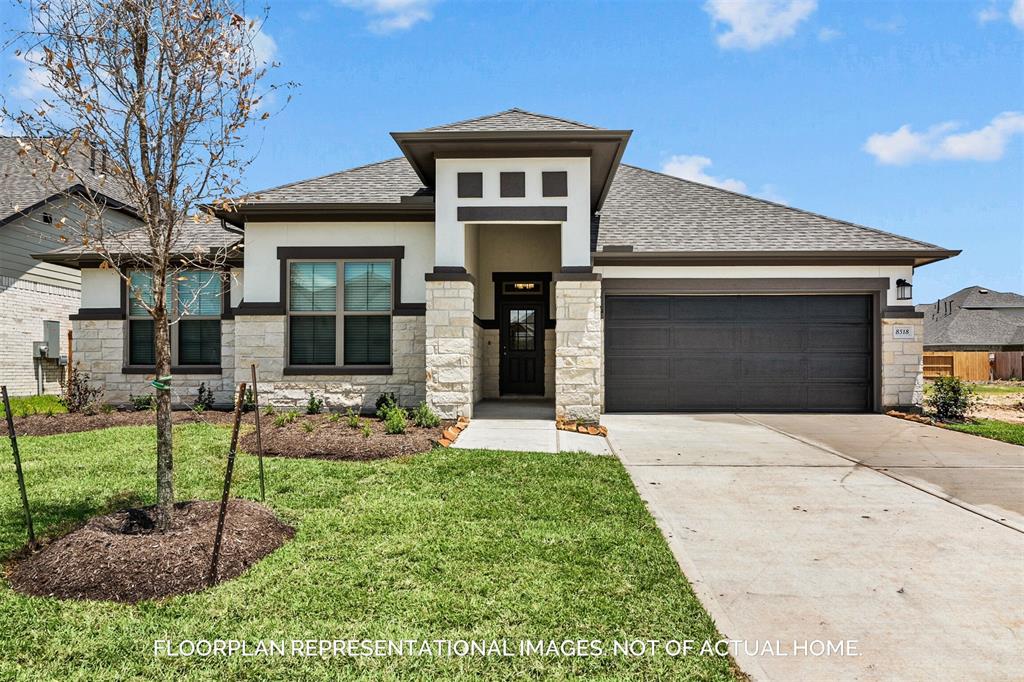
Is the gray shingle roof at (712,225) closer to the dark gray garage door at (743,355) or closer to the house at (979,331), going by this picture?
the dark gray garage door at (743,355)

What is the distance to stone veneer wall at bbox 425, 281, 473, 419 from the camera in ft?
30.2

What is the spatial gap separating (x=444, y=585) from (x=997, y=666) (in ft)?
8.89

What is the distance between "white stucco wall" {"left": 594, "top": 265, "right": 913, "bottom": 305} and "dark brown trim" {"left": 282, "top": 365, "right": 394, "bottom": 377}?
181 inches

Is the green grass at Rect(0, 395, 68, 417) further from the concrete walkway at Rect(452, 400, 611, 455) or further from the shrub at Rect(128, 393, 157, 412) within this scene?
the concrete walkway at Rect(452, 400, 611, 455)

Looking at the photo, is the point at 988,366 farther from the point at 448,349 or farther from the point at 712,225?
the point at 448,349

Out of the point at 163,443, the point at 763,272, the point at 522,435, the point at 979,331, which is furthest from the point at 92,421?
the point at 979,331

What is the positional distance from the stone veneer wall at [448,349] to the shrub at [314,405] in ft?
7.75

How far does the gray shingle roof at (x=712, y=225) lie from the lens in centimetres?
1120

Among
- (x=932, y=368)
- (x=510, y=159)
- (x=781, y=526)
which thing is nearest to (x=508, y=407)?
(x=510, y=159)

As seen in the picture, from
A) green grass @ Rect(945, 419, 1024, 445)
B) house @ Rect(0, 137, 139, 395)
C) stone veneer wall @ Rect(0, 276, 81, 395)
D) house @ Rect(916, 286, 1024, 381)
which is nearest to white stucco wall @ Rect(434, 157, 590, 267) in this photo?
green grass @ Rect(945, 419, 1024, 445)

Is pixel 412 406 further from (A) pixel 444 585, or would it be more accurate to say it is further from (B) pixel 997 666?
(B) pixel 997 666

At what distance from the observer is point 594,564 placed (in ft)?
11.9

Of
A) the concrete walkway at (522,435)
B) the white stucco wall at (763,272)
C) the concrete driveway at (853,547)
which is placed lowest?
the concrete driveway at (853,547)

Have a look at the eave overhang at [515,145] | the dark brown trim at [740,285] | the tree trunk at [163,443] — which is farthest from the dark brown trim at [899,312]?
the tree trunk at [163,443]
